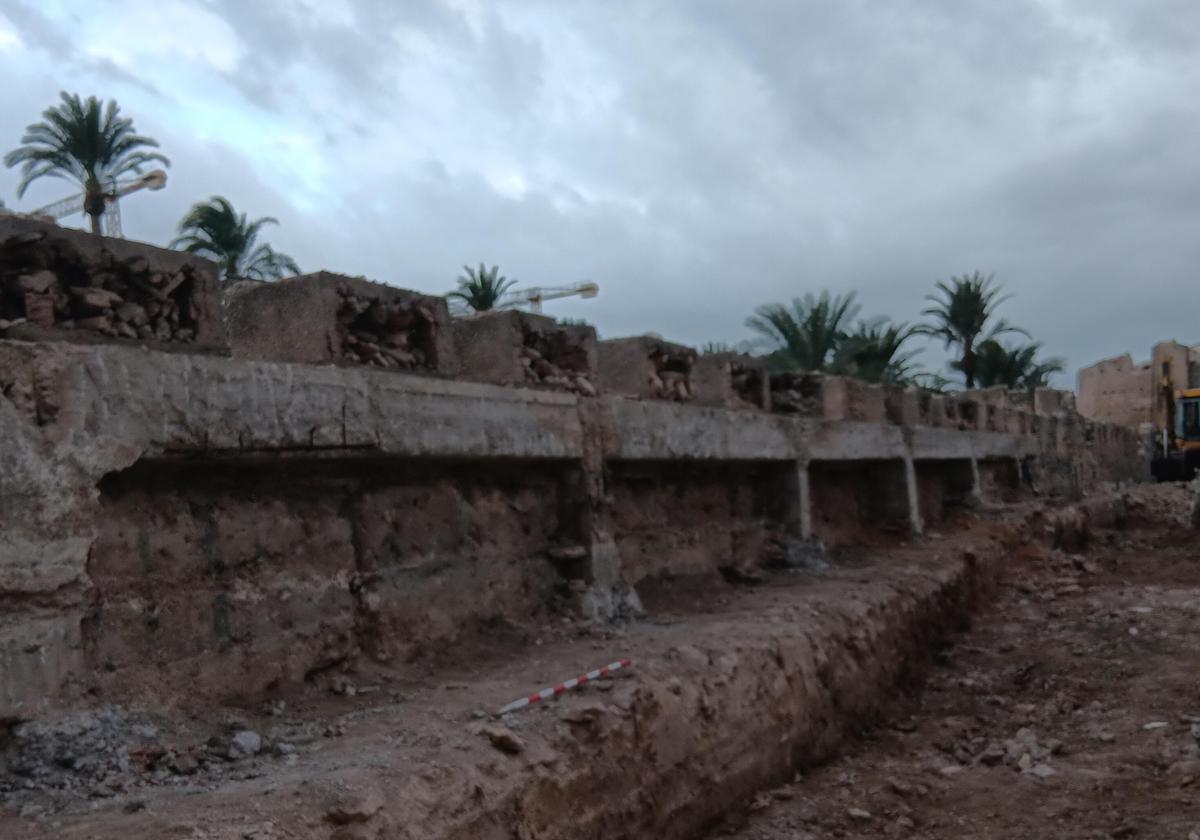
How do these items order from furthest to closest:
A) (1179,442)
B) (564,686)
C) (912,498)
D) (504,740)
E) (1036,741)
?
(1179,442) < (912,498) < (1036,741) < (564,686) < (504,740)

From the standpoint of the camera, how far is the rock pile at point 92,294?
3123 millimetres

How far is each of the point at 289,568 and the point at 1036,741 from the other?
3850 mm

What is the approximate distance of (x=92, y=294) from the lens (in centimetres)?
326

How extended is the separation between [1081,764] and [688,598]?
7.51 ft

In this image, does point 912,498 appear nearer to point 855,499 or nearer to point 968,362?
point 855,499

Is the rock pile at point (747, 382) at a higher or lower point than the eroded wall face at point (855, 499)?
higher

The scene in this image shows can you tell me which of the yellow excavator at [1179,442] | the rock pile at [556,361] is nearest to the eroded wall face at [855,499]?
the rock pile at [556,361]

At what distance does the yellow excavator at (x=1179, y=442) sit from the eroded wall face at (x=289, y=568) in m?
23.0

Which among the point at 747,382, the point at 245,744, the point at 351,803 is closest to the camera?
the point at 351,803

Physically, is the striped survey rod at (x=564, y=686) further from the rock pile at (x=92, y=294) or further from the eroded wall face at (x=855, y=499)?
the eroded wall face at (x=855, y=499)

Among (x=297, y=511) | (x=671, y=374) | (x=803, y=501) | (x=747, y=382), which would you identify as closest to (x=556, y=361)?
(x=671, y=374)

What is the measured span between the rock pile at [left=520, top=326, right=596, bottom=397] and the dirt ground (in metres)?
2.19

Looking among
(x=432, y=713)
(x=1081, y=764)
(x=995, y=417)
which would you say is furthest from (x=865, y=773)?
(x=995, y=417)

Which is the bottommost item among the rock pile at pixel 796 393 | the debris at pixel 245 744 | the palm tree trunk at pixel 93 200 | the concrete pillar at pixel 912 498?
the debris at pixel 245 744
